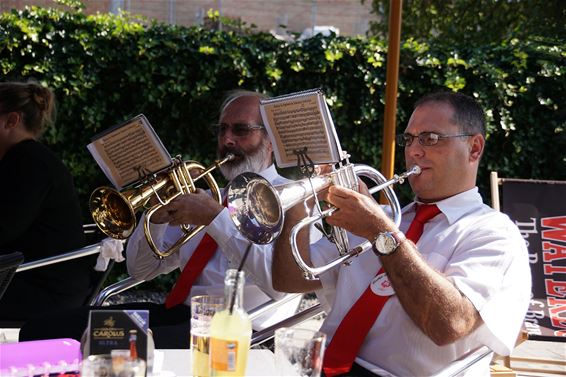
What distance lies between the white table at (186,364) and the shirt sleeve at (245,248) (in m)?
1.01

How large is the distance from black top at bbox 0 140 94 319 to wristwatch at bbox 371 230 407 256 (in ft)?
6.79

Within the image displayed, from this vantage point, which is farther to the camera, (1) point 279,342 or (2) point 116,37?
(2) point 116,37

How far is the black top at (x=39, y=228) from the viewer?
3.88 meters

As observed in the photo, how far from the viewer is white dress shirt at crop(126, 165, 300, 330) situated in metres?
3.38

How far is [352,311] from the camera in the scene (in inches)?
109

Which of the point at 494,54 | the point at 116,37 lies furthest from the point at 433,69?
the point at 116,37

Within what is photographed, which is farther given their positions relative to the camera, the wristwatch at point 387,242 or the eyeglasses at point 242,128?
the eyeglasses at point 242,128

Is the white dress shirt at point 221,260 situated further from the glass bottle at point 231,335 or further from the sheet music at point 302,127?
the glass bottle at point 231,335

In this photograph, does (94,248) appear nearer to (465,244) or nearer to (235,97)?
(235,97)

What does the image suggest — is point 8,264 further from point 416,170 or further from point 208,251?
point 416,170

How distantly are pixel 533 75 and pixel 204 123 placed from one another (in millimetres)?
2714

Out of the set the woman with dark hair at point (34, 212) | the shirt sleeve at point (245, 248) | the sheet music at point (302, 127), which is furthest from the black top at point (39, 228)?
the sheet music at point (302, 127)

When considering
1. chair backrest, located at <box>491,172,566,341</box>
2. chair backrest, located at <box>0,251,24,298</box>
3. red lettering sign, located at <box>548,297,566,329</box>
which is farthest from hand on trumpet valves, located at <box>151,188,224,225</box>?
red lettering sign, located at <box>548,297,566,329</box>

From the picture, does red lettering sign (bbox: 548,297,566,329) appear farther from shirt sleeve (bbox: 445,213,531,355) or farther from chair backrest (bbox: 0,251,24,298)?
chair backrest (bbox: 0,251,24,298)
